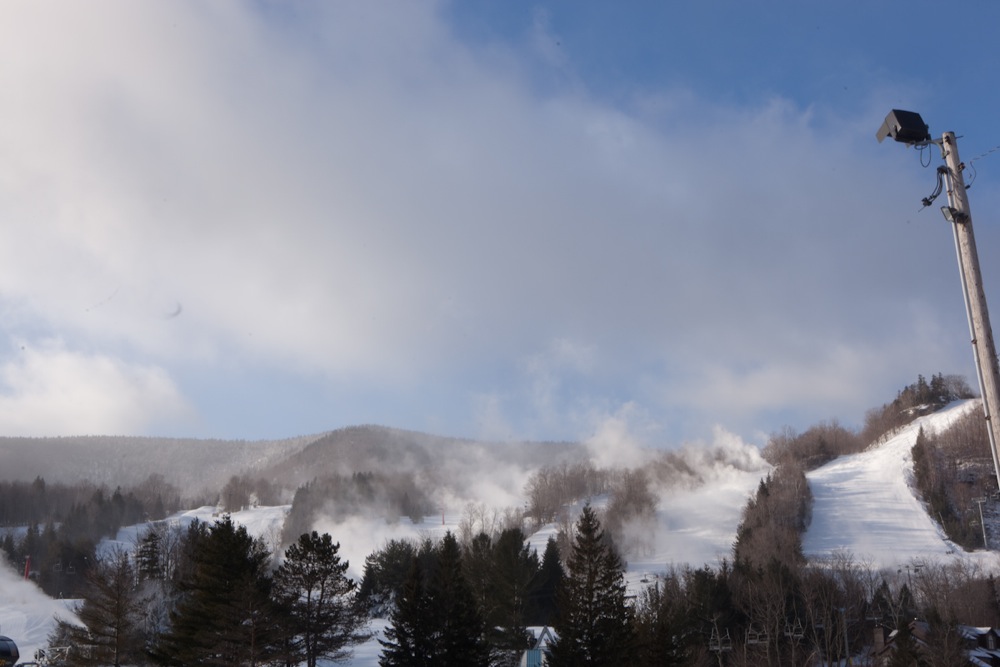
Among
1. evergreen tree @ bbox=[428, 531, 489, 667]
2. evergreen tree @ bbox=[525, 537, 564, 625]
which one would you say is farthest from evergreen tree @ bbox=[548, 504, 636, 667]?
evergreen tree @ bbox=[525, 537, 564, 625]

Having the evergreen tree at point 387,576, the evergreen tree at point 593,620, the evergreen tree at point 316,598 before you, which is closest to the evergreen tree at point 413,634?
the evergreen tree at point 593,620

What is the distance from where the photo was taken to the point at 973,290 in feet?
→ 29.0

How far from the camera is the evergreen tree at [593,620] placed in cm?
3114

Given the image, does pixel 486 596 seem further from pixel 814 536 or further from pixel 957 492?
pixel 957 492

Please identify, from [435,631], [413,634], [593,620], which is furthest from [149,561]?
[593,620]

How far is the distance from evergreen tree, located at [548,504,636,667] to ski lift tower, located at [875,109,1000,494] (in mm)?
24442

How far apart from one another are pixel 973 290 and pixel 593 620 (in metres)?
25.8

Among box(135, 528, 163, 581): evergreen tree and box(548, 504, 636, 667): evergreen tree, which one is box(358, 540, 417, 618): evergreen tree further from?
box(548, 504, 636, 667): evergreen tree

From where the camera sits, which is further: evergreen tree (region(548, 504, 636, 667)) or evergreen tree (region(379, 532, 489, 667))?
evergreen tree (region(548, 504, 636, 667))

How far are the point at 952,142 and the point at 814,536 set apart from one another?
377 ft

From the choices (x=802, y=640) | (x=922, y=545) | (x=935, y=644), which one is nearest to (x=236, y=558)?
(x=935, y=644)

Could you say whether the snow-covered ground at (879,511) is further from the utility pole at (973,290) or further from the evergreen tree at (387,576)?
the utility pole at (973,290)

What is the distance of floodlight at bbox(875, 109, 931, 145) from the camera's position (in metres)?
9.53

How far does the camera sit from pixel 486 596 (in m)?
45.7
